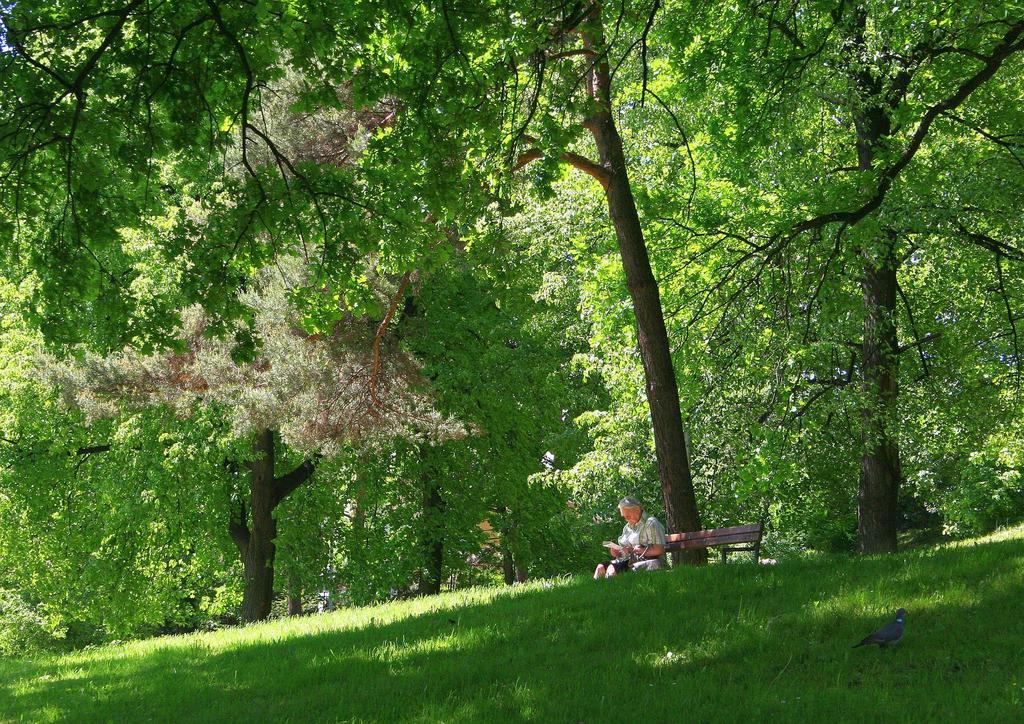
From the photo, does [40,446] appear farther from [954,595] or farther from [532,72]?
[954,595]

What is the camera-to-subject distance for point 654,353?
12.4m

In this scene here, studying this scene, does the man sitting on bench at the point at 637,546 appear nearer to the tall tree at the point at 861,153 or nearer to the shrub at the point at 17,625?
the tall tree at the point at 861,153

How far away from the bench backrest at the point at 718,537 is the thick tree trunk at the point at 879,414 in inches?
148

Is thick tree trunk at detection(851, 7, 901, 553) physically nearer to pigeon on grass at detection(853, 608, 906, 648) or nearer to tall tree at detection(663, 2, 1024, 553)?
tall tree at detection(663, 2, 1024, 553)

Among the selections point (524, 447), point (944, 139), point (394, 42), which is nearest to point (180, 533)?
point (524, 447)

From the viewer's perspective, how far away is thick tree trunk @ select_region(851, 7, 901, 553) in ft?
44.3

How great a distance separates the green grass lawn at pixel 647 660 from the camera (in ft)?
19.9

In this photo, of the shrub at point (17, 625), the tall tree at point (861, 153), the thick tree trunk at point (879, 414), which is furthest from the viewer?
the shrub at point (17, 625)

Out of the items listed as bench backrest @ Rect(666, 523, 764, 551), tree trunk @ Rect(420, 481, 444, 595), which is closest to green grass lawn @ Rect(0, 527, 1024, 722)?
bench backrest @ Rect(666, 523, 764, 551)

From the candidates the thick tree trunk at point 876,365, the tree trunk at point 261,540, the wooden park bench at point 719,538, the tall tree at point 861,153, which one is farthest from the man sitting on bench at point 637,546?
the tree trunk at point 261,540

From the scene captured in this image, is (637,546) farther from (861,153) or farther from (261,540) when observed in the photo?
(261,540)

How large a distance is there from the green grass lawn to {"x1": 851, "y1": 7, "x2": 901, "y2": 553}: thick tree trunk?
14.9ft

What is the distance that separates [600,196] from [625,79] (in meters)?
2.96

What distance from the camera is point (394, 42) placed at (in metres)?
9.70
